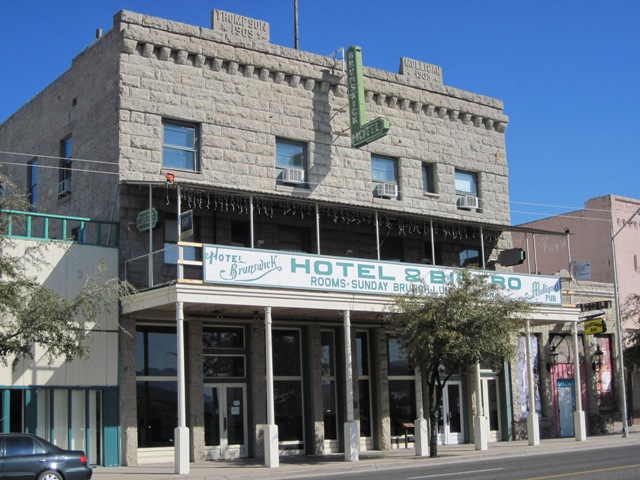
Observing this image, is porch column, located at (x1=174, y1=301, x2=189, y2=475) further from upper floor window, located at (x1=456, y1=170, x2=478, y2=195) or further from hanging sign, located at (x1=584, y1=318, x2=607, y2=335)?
hanging sign, located at (x1=584, y1=318, x2=607, y2=335)

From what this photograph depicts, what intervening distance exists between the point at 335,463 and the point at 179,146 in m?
9.87

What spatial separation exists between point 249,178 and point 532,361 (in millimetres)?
12837

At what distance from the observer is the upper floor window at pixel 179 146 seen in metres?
25.0

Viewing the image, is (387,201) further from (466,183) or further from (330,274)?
(330,274)

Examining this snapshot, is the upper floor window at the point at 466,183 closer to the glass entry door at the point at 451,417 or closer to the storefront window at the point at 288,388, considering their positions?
the glass entry door at the point at 451,417

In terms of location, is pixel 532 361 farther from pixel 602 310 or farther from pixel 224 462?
pixel 224 462

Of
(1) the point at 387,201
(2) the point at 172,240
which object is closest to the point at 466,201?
(1) the point at 387,201

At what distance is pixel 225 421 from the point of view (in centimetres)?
2484

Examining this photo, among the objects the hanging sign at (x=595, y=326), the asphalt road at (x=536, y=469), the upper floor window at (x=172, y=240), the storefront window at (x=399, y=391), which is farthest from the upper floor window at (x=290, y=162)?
the hanging sign at (x=595, y=326)

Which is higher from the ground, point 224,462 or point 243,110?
point 243,110

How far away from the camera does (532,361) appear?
104 feet

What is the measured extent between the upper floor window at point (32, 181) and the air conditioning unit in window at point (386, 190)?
1118 centimetres

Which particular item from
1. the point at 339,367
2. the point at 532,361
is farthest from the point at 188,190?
the point at 532,361

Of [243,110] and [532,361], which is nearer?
[243,110]
